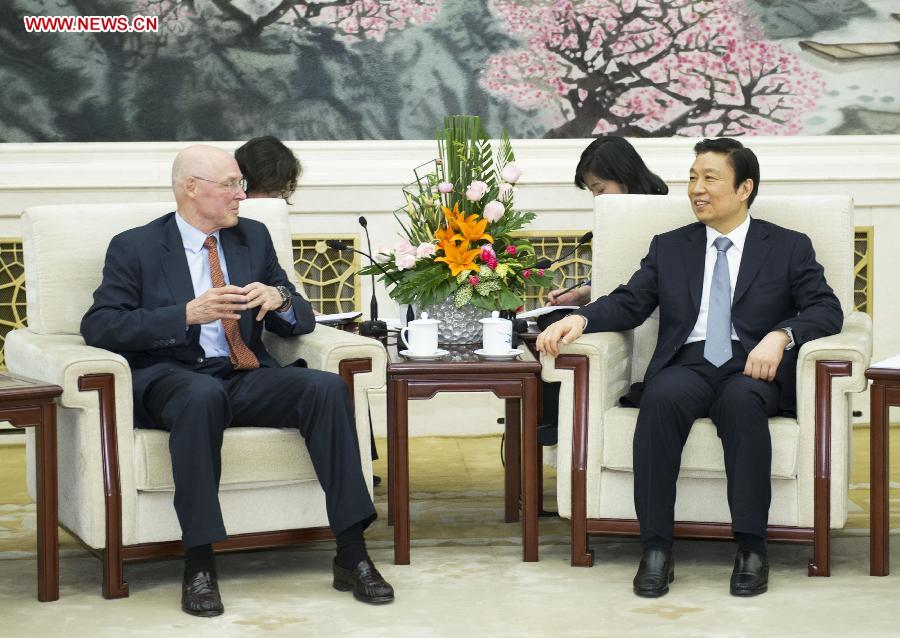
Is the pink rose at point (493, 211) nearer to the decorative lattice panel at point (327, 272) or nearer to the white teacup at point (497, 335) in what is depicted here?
the white teacup at point (497, 335)

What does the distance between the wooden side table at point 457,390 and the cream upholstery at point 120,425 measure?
0.08 metres

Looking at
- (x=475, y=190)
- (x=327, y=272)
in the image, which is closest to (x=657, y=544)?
(x=475, y=190)

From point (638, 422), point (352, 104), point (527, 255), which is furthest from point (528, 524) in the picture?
point (352, 104)

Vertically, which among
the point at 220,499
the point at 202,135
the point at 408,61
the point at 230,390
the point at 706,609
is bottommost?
the point at 706,609

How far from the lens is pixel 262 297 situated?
3.17 m

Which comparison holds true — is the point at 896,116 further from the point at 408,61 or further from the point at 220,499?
the point at 220,499

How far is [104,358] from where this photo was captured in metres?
2.90

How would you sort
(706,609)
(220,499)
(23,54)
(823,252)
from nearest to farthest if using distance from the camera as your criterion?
(706,609) → (220,499) → (823,252) → (23,54)

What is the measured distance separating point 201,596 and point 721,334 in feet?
4.82

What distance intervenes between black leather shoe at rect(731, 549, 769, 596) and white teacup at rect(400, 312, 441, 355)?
3.05 ft

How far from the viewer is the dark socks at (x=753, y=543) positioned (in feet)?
9.77

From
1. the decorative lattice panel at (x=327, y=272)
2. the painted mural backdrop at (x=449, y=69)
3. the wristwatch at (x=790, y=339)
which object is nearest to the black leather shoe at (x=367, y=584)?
the wristwatch at (x=790, y=339)

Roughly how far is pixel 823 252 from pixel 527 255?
0.82 metres

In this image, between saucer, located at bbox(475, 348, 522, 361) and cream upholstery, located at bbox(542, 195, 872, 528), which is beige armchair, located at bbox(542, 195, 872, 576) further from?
saucer, located at bbox(475, 348, 522, 361)
